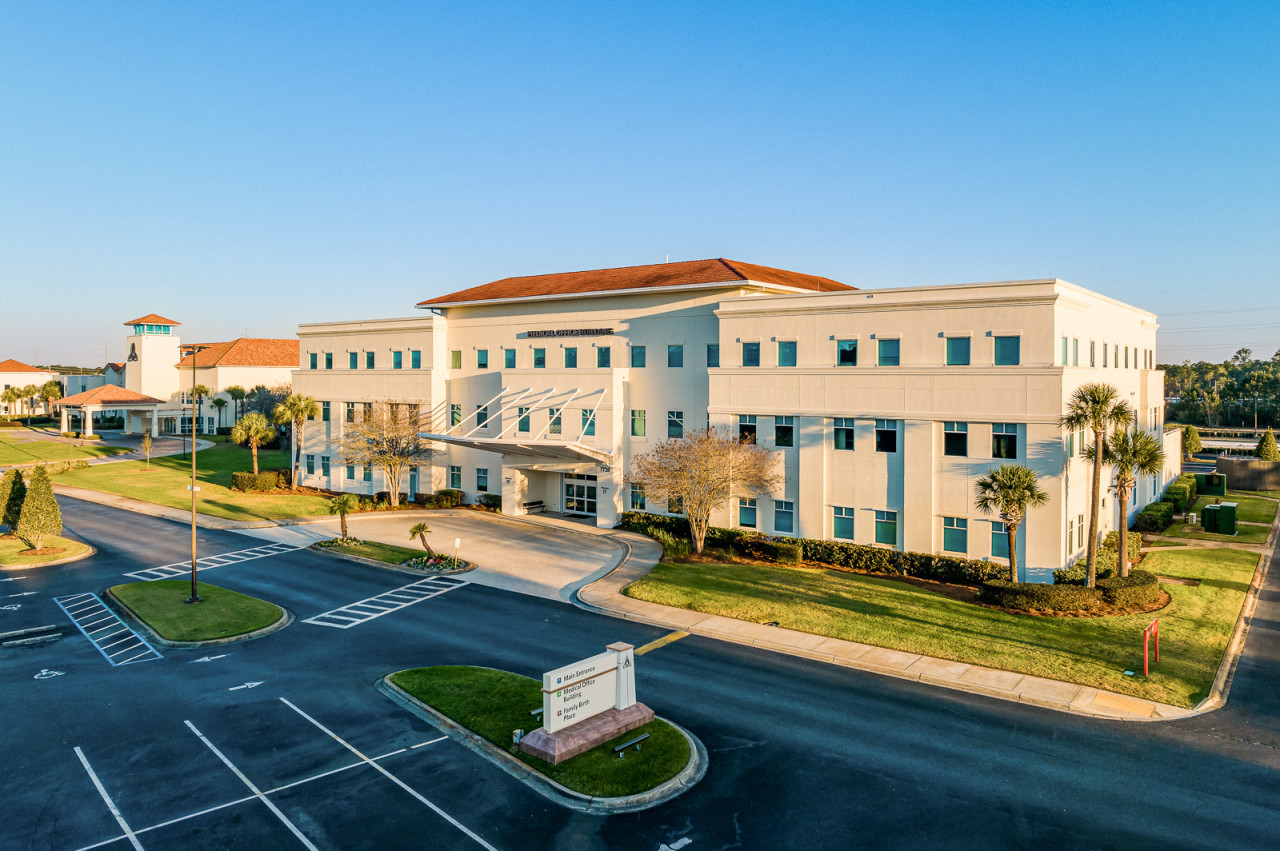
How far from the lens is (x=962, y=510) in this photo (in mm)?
34062

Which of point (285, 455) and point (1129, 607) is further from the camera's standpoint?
point (285, 455)

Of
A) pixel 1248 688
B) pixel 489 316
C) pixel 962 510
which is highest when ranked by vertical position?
pixel 489 316

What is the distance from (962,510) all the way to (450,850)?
1053 inches

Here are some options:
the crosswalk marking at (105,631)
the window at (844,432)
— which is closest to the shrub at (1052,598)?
the window at (844,432)

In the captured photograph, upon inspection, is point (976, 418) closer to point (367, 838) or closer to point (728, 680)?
point (728, 680)

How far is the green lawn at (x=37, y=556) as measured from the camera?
119ft

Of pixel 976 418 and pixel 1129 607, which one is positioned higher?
pixel 976 418

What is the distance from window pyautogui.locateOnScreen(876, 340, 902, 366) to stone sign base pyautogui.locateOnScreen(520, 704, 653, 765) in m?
22.8

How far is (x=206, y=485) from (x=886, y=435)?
170 feet

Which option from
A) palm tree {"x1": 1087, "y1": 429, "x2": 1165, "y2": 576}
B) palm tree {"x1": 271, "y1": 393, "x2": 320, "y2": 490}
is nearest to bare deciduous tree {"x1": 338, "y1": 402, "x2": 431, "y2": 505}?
palm tree {"x1": 271, "y1": 393, "x2": 320, "y2": 490}

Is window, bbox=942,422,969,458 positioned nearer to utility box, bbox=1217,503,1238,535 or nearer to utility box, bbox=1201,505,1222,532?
utility box, bbox=1217,503,1238,535

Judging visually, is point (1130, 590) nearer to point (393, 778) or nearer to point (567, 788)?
point (567, 788)

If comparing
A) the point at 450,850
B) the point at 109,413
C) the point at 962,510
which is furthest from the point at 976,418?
the point at 109,413

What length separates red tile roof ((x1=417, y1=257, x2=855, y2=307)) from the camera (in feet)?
146
